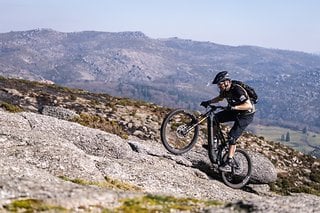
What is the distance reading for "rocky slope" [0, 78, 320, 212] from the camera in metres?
10.8

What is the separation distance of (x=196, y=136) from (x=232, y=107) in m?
2.15

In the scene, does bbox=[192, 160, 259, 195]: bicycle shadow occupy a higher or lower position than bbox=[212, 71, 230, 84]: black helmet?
lower

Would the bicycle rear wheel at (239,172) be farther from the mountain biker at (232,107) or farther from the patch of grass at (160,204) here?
the patch of grass at (160,204)

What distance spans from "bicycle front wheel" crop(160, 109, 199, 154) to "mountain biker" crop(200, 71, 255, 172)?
3.07 feet

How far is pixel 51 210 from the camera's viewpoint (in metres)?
9.59

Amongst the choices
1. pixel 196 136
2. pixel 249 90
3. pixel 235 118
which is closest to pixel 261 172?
pixel 235 118

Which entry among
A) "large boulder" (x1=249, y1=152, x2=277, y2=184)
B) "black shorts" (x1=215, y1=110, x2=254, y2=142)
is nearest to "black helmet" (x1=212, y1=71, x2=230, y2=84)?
"black shorts" (x1=215, y1=110, x2=254, y2=142)

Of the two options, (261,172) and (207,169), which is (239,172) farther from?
(261,172)

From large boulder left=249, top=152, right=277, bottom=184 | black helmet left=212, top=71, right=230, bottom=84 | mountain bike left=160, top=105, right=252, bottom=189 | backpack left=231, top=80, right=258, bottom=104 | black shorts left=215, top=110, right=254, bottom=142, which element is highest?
black helmet left=212, top=71, right=230, bottom=84

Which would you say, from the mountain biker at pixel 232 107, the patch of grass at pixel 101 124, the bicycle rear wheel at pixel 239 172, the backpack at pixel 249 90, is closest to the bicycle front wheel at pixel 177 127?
the mountain biker at pixel 232 107

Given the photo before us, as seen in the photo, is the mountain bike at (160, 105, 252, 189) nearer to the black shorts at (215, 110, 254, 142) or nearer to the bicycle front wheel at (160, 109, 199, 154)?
the bicycle front wheel at (160, 109, 199, 154)

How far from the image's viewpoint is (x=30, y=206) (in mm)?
9781

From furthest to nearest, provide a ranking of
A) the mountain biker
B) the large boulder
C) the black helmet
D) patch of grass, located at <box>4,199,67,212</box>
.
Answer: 1. the large boulder
2. the mountain biker
3. the black helmet
4. patch of grass, located at <box>4,199,67,212</box>

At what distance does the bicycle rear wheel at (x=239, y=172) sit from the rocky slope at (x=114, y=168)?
1.65 ft
